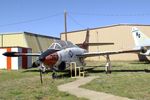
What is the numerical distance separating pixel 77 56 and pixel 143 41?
2208 centimetres

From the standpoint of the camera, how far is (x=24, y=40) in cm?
4772

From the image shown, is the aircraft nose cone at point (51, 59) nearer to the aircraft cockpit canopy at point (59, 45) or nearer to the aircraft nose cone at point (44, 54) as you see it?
the aircraft nose cone at point (44, 54)

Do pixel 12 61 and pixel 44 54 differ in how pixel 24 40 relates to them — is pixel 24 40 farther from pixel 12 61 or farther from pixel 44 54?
pixel 44 54

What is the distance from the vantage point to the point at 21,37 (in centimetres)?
4809

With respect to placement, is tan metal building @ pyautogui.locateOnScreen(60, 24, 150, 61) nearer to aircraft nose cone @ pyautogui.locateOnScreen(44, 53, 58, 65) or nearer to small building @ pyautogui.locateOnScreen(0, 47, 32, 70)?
small building @ pyautogui.locateOnScreen(0, 47, 32, 70)

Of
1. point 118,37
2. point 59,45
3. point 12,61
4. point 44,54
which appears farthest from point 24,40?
point 44,54

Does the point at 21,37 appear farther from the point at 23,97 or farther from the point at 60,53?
the point at 23,97

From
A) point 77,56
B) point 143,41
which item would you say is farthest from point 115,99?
point 143,41

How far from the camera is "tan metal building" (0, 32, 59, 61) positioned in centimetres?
4800

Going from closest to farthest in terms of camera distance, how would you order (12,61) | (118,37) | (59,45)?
(59,45)
(12,61)
(118,37)

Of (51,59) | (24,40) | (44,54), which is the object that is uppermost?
(24,40)

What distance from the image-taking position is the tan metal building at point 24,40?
47997 millimetres

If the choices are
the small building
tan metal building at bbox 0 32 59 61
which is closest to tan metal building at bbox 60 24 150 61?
tan metal building at bbox 0 32 59 61

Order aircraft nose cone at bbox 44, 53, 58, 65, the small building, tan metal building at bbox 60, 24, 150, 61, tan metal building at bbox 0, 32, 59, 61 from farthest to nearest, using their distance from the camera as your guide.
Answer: tan metal building at bbox 60, 24, 150, 61 → tan metal building at bbox 0, 32, 59, 61 → the small building → aircraft nose cone at bbox 44, 53, 58, 65
